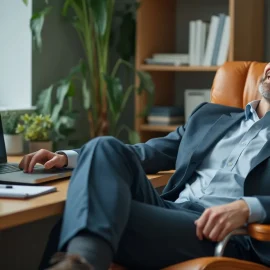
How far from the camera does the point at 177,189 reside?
92.3 inches

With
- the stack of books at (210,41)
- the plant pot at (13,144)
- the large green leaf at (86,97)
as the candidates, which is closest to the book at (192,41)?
the stack of books at (210,41)

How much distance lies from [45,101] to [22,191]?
5.33ft

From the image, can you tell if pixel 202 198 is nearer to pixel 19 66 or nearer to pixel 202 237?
pixel 202 237

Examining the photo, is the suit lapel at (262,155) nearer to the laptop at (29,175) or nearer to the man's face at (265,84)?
the man's face at (265,84)

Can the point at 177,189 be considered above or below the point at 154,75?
below

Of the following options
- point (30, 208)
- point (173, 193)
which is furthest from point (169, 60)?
point (30, 208)

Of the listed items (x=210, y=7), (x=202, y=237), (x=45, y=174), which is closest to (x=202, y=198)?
(x=202, y=237)

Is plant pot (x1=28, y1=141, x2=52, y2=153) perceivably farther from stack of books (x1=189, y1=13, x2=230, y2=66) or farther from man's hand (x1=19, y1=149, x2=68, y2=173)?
stack of books (x1=189, y1=13, x2=230, y2=66)

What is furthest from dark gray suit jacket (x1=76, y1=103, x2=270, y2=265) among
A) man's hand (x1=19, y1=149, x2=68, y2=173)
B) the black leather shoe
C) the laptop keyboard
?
the black leather shoe

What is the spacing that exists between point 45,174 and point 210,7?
2012mm

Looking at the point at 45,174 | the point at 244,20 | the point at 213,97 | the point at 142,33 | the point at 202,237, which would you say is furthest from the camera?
the point at 142,33

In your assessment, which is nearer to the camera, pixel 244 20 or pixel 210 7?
pixel 244 20

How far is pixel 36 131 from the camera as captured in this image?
2973mm

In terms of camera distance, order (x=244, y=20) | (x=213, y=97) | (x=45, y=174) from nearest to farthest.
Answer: (x=45, y=174), (x=213, y=97), (x=244, y=20)
